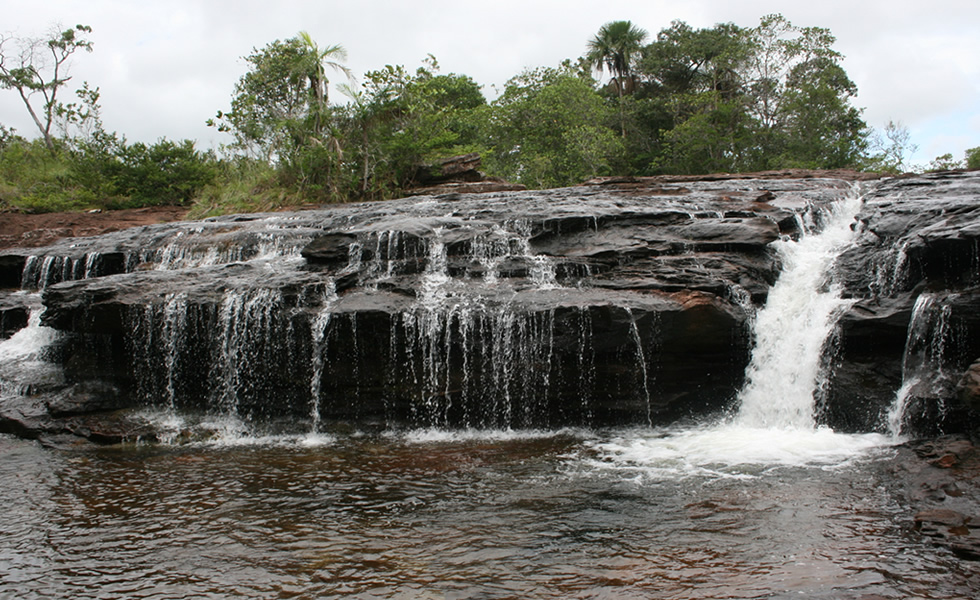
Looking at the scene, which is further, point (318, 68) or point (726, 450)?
point (318, 68)

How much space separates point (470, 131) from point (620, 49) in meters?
13.5

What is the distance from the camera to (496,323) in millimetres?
10188

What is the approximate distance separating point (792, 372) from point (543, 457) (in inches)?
161

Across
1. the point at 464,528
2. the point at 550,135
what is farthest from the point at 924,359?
the point at 550,135

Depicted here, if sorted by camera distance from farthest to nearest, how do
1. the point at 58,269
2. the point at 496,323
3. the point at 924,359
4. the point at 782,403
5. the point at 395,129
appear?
the point at 395,129, the point at 58,269, the point at 496,323, the point at 782,403, the point at 924,359

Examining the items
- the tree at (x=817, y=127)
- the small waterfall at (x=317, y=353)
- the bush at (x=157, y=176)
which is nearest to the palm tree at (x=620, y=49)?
the tree at (x=817, y=127)

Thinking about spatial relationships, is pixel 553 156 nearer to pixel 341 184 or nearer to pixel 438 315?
pixel 341 184

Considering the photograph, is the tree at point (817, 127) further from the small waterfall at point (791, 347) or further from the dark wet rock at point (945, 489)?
the dark wet rock at point (945, 489)

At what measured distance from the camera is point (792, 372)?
968 cm

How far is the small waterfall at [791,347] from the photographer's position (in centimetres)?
950

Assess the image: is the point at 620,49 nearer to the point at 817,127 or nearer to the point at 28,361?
the point at 817,127

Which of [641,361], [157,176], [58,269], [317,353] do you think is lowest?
[641,361]

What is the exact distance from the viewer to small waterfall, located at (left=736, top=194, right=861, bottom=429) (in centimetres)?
950

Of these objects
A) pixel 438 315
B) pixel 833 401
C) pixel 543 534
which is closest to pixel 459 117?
pixel 438 315
